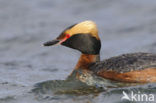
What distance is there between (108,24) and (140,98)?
30.9ft

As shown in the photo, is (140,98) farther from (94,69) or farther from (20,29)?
(20,29)

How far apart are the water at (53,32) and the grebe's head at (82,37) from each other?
945 mm

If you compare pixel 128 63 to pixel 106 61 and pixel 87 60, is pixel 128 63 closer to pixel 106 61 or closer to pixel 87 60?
pixel 106 61

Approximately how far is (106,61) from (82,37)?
83 centimetres

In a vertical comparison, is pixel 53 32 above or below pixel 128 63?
above

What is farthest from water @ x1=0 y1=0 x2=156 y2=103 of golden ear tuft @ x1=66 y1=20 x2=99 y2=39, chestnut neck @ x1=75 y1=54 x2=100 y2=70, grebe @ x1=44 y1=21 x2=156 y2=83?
golden ear tuft @ x1=66 y1=20 x2=99 y2=39

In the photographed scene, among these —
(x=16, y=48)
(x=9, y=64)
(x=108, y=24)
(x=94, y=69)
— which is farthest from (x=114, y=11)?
(x=94, y=69)

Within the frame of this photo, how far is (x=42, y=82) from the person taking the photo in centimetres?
1146

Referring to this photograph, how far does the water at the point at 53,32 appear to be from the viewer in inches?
540

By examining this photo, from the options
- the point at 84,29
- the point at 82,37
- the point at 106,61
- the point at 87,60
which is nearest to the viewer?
the point at 106,61

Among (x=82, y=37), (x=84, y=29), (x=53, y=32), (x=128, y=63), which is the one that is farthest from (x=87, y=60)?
(x=53, y=32)

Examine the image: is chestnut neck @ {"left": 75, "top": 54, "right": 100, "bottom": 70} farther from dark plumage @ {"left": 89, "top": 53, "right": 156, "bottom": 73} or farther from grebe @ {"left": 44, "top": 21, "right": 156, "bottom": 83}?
dark plumage @ {"left": 89, "top": 53, "right": 156, "bottom": 73}

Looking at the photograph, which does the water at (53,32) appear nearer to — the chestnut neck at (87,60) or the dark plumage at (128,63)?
the chestnut neck at (87,60)

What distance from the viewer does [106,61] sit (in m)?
11.2
